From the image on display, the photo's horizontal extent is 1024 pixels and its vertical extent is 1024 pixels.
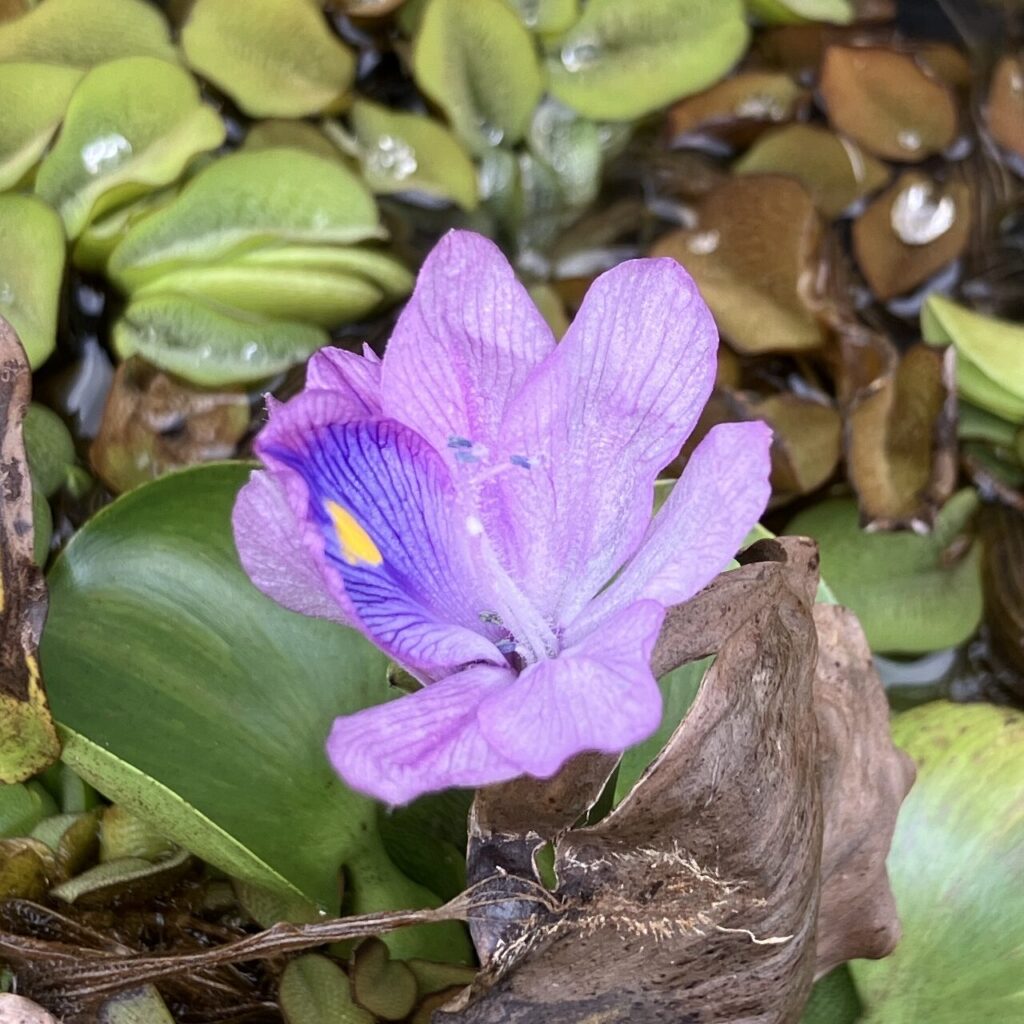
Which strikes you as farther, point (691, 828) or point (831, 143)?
point (831, 143)

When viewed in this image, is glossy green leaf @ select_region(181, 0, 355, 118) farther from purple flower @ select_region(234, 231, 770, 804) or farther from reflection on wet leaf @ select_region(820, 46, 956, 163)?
purple flower @ select_region(234, 231, 770, 804)

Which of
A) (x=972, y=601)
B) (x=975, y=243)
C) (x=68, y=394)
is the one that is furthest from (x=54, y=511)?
(x=975, y=243)

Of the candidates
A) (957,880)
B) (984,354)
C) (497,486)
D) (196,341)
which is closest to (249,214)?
(196,341)

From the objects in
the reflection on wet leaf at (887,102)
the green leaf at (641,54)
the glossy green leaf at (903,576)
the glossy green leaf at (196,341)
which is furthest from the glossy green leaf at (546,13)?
the glossy green leaf at (903,576)

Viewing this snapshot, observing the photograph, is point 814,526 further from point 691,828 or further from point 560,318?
point 691,828

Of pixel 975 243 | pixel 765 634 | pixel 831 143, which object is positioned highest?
pixel 765 634

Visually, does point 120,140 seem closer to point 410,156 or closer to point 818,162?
point 410,156

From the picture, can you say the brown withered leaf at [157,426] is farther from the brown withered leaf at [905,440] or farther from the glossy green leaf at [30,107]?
the brown withered leaf at [905,440]

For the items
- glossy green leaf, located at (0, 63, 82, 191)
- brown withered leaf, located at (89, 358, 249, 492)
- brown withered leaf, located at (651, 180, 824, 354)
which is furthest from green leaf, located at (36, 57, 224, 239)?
brown withered leaf, located at (651, 180, 824, 354)
